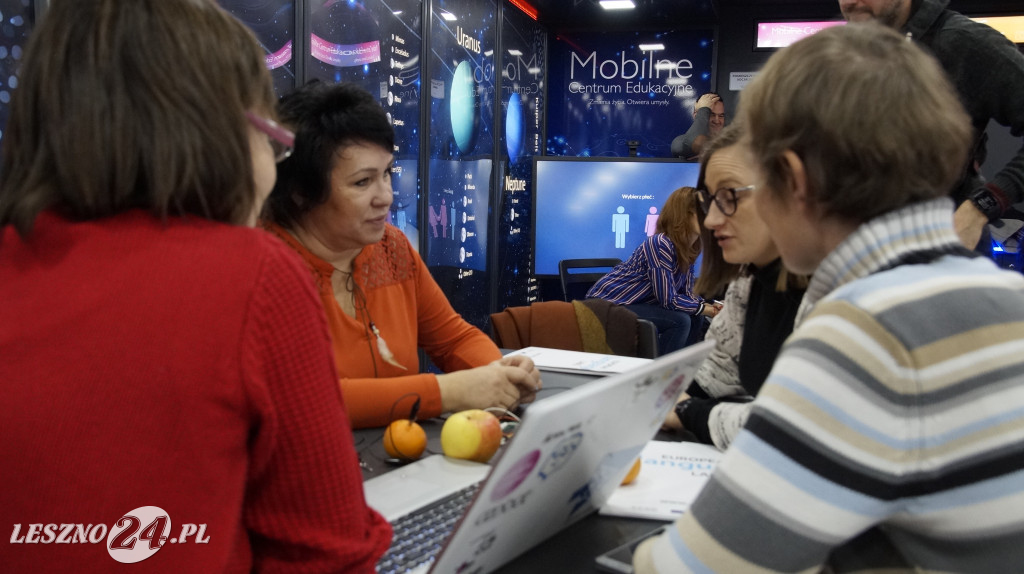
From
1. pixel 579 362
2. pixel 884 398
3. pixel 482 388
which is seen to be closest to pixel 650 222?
pixel 579 362

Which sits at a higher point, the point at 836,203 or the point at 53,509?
the point at 836,203

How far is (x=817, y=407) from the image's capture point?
28.3 inches

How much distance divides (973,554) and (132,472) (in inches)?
31.4

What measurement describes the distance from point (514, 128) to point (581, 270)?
1449 mm

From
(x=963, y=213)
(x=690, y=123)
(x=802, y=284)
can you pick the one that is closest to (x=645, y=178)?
(x=690, y=123)

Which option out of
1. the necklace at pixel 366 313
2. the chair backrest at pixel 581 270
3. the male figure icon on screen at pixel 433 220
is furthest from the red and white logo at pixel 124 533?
the chair backrest at pixel 581 270

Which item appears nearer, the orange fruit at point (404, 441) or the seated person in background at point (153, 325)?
the seated person in background at point (153, 325)

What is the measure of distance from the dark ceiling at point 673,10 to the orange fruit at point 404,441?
6.29m

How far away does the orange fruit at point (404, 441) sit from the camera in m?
1.41

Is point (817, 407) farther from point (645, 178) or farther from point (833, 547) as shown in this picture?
point (645, 178)

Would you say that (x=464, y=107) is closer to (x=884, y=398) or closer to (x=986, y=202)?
(x=986, y=202)

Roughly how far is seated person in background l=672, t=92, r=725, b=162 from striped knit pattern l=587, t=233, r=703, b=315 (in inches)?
90.1

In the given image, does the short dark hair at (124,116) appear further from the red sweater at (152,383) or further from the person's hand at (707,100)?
the person's hand at (707,100)

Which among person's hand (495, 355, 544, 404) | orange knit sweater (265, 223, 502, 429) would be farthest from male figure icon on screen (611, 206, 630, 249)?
person's hand (495, 355, 544, 404)
